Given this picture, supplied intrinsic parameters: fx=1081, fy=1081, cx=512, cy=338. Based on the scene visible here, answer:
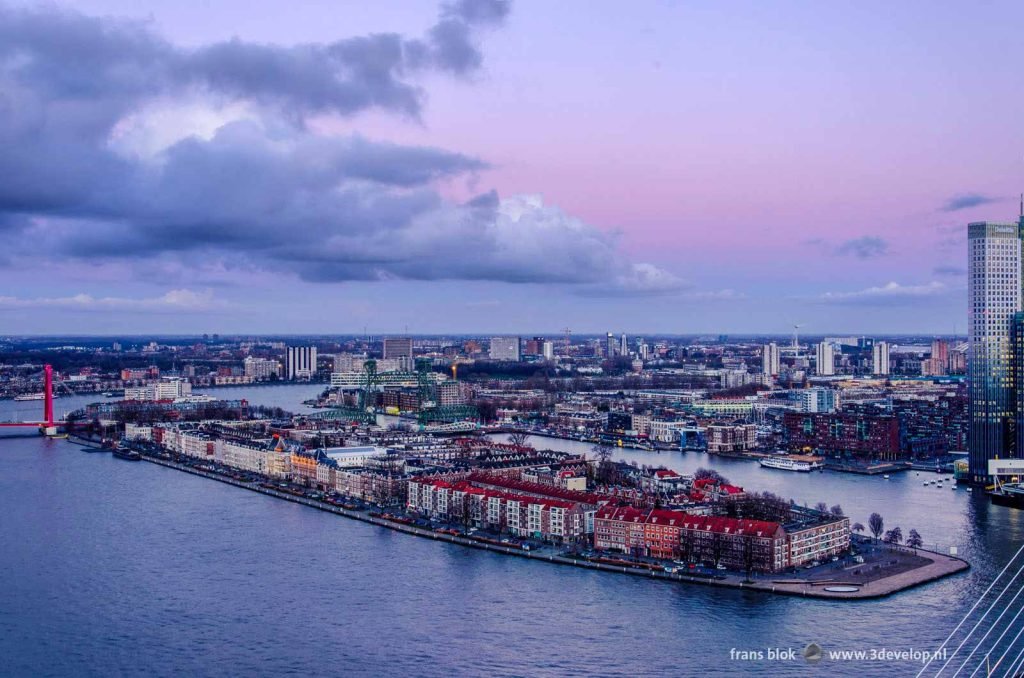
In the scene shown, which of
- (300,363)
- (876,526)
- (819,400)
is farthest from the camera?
(300,363)

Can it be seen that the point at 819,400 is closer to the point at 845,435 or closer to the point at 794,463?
the point at 845,435

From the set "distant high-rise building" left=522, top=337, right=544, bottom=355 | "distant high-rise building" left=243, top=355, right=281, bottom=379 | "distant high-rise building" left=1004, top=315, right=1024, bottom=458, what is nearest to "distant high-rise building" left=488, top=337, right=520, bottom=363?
"distant high-rise building" left=522, top=337, right=544, bottom=355

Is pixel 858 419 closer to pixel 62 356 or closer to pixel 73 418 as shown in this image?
pixel 73 418

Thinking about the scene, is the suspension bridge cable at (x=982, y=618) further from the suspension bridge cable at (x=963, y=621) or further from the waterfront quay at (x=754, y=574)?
the waterfront quay at (x=754, y=574)

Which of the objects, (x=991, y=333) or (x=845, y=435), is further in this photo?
(x=845, y=435)

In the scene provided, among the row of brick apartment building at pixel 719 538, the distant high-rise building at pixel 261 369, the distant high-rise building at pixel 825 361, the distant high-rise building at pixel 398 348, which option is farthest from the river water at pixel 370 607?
the distant high-rise building at pixel 398 348

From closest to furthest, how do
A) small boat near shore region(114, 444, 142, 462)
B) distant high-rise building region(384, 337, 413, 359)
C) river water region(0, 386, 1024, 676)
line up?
river water region(0, 386, 1024, 676) → small boat near shore region(114, 444, 142, 462) → distant high-rise building region(384, 337, 413, 359)

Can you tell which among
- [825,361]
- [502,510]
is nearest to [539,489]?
[502,510]

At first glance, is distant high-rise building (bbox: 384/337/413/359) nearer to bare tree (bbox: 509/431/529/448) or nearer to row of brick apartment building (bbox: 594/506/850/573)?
bare tree (bbox: 509/431/529/448)
